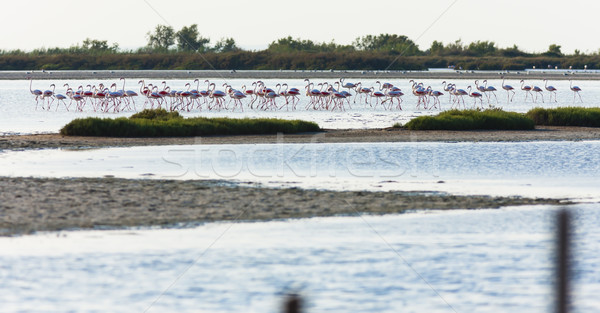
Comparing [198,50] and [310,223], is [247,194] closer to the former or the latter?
[310,223]

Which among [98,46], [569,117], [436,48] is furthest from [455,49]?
[569,117]

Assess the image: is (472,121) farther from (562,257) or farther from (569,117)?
(562,257)

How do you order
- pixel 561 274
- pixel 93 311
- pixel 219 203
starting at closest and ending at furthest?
pixel 561 274
pixel 93 311
pixel 219 203

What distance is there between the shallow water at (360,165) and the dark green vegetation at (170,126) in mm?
2633

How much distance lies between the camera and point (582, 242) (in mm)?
11148

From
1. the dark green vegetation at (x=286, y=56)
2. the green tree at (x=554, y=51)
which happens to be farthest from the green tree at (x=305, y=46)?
the green tree at (x=554, y=51)

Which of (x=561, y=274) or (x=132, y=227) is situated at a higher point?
(x=561, y=274)

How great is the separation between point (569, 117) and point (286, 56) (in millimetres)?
72900

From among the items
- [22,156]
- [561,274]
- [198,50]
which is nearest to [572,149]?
[22,156]

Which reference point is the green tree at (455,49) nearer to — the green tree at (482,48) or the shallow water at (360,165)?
the green tree at (482,48)

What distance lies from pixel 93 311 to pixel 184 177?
8.37 meters

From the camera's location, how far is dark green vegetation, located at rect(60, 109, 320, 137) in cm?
2441

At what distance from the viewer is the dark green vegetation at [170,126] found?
2441 centimetres

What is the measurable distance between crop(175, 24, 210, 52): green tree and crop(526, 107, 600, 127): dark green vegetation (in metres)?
82.8
